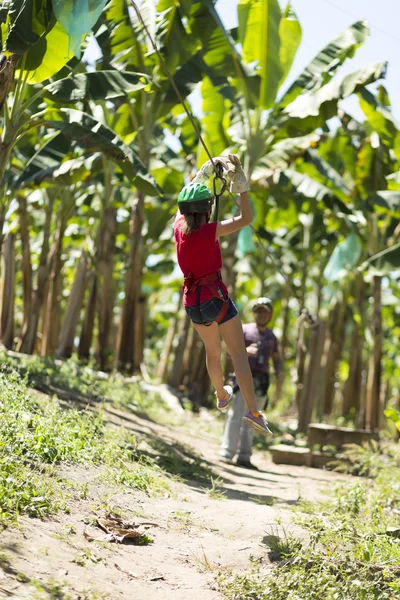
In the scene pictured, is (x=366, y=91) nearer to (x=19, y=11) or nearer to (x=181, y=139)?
(x=181, y=139)

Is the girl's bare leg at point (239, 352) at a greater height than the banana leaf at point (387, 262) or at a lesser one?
lesser

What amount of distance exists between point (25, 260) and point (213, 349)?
7.37 meters

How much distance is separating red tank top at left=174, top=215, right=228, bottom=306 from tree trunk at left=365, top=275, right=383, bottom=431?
8.40m

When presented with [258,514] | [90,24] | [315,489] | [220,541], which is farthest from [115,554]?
[90,24]

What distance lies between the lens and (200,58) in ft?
36.1

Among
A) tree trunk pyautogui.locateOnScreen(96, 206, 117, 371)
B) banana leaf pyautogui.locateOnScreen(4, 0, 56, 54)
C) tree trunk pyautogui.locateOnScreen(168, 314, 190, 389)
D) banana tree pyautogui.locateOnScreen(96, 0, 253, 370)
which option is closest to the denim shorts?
banana leaf pyautogui.locateOnScreen(4, 0, 56, 54)

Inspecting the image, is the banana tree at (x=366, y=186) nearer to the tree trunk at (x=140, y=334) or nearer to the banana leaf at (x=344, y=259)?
the banana leaf at (x=344, y=259)

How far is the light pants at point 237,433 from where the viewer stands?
835 centimetres

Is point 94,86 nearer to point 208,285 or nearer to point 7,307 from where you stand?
point 208,285

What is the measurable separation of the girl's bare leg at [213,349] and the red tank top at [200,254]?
0.25 meters

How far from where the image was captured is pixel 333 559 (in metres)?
4.48

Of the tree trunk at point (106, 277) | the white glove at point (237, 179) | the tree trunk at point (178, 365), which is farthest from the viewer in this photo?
the tree trunk at point (178, 365)

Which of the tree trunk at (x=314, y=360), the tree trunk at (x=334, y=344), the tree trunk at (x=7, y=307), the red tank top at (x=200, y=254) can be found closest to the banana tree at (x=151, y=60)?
the tree trunk at (x=7, y=307)

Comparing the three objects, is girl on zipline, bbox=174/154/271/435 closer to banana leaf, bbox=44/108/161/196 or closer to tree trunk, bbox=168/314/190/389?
banana leaf, bbox=44/108/161/196
